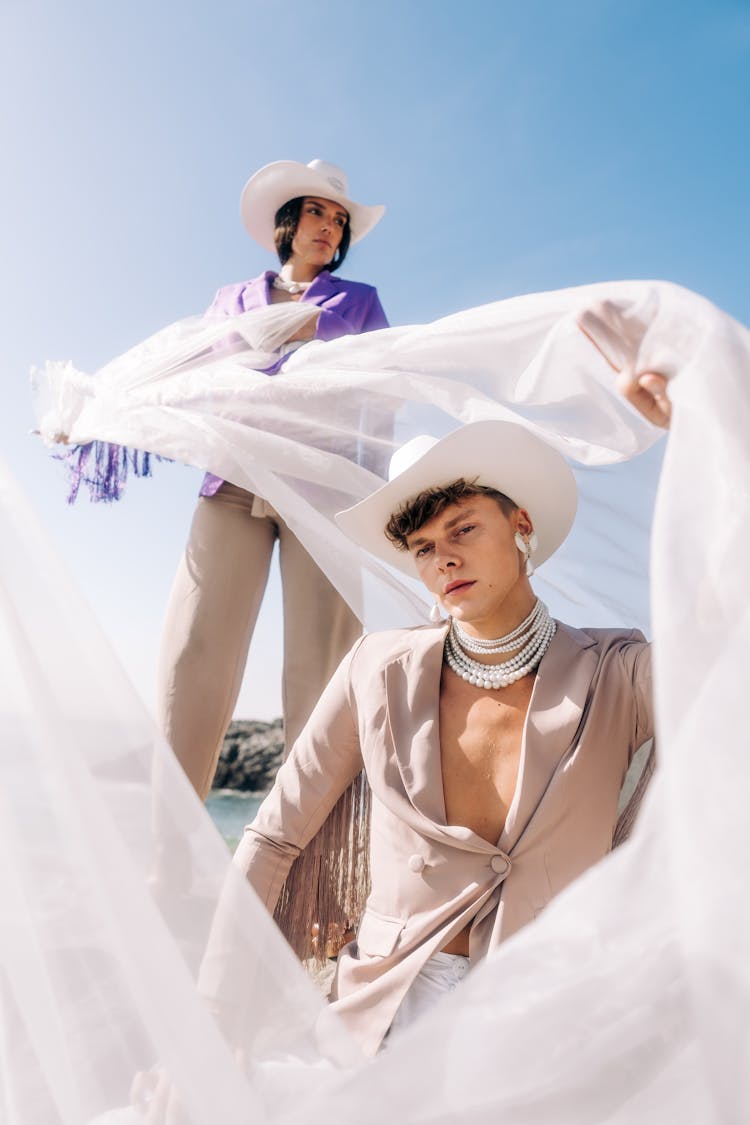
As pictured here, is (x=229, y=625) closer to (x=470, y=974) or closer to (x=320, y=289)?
(x=320, y=289)

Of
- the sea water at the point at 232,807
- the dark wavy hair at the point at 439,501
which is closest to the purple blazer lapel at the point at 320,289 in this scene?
the dark wavy hair at the point at 439,501

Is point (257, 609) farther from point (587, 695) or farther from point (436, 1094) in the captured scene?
point (436, 1094)

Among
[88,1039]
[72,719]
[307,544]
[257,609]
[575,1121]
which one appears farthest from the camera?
[257,609]

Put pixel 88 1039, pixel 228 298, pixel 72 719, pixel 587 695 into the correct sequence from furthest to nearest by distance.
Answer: pixel 228 298 < pixel 587 695 < pixel 72 719 < pixel 88 1039

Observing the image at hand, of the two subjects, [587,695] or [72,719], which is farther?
[587,695]

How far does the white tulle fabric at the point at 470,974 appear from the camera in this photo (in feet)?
3.00

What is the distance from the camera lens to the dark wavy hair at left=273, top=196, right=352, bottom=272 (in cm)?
316

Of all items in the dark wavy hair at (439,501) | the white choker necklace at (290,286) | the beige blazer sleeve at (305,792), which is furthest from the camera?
the white choker necklace at (290,286)

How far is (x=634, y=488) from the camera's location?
205cm

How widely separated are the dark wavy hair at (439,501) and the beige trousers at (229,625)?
74 cm

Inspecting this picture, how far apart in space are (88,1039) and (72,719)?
1.32ft

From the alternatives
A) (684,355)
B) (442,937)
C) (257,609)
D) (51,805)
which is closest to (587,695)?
(442,937)

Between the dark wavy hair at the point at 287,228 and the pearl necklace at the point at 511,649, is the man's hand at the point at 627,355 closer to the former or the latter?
the pearl necklace at the point at 511,649

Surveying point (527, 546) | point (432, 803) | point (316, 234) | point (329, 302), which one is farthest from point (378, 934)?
point (316, 234)
